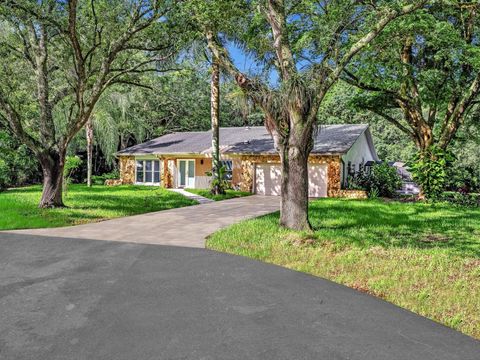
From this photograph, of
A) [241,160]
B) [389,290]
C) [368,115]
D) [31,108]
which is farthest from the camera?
[368,115]

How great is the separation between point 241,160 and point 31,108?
1309cm

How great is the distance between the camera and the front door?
26.4m

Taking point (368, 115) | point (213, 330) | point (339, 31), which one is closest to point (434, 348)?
point (213, 330)

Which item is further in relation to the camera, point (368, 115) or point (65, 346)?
point (368, 115)

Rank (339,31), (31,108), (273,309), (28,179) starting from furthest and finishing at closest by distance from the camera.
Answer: (28,179), (31,108), (339,31), (273,309)

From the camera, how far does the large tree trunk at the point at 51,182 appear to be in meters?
13.9

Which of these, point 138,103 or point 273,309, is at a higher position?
point 138,103

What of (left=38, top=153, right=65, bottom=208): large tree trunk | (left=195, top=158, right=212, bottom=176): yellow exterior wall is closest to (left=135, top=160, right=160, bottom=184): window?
(left=195, top=158, right=212, bottom=176): yellow exterior wall

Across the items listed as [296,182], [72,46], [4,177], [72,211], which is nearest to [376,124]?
[72,46]

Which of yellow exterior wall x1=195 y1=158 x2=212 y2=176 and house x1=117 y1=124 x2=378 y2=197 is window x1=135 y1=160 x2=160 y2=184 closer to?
house x1=117 y1=124 x2=378 y2=197

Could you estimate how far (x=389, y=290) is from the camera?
540 centimetres

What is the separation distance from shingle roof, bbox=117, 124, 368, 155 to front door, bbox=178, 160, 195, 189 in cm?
109

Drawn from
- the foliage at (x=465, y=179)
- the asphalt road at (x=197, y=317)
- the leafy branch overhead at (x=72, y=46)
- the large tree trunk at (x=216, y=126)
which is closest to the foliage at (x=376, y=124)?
the foliage at (x=465, y=179)

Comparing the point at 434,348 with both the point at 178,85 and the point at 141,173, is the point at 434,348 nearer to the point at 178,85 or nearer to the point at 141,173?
the point at 141,173
